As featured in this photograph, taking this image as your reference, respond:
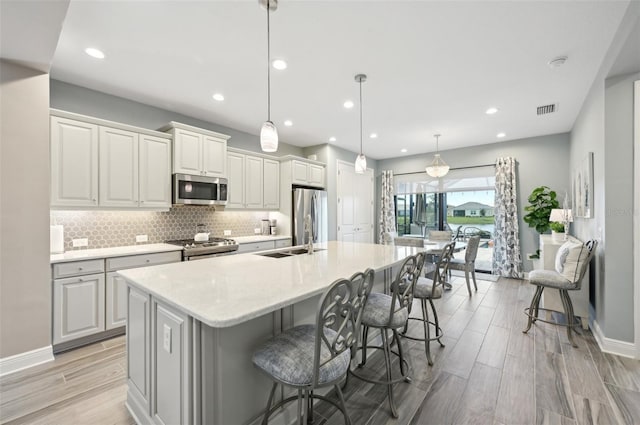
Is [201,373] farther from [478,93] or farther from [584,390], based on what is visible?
[478,93]

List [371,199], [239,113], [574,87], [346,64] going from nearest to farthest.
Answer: [346,64] → [574,87] → [239,113] → [371,199]

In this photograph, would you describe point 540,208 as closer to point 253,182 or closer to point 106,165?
point 253,182

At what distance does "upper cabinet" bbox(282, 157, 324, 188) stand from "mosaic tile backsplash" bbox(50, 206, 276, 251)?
3.73 feet

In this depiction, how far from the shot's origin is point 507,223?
5441mm

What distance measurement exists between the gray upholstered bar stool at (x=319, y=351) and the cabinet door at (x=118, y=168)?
2.79m

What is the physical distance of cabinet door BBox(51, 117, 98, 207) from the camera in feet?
8.93

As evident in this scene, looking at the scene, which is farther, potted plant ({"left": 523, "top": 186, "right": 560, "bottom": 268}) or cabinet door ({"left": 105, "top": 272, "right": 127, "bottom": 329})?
potted plant ({"left": 523, "top": 186, "right": 560, "bottom": 268})

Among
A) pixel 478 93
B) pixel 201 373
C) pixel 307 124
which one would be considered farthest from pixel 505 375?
pixel 307 124

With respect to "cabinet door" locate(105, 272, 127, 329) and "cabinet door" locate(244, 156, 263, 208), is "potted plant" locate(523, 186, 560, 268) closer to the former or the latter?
"cabinet door" locate(244, 156, 263, 208)

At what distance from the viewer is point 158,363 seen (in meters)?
1.51

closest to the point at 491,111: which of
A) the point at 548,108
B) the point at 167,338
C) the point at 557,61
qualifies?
the point at 548,108

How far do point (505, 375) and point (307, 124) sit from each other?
4047mm

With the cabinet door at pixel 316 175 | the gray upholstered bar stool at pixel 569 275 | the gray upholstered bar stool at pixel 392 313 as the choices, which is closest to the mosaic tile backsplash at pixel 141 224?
the cabinet door at pixel 316 175

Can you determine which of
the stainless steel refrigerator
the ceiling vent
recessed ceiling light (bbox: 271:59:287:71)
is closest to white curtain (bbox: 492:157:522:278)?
the ceiling vent
